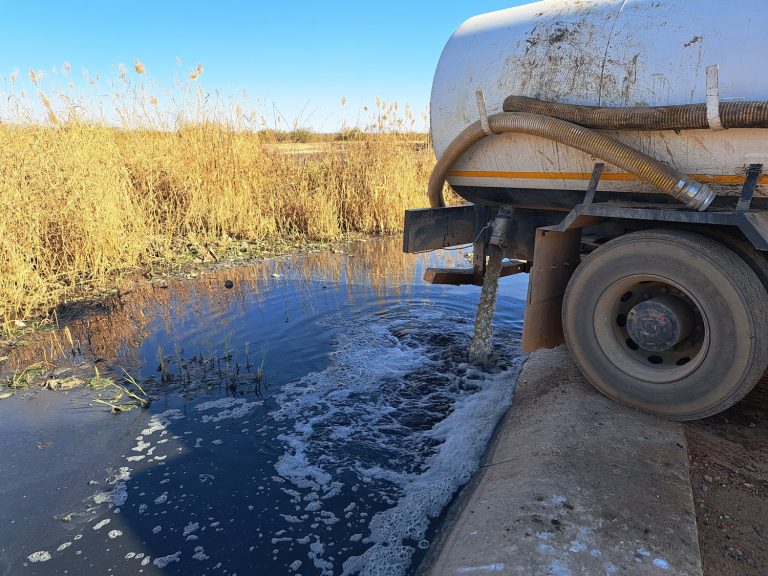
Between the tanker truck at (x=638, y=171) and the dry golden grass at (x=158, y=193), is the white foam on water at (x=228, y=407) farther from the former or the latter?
the dry golden grass at (x=158, y=193)

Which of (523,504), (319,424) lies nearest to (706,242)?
(523,504)

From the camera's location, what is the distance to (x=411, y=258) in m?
8.55

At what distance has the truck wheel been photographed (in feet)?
8.08

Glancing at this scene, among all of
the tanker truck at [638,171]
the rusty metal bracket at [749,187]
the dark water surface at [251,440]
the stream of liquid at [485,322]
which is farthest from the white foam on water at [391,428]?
the rusty metal bracket at [749,187]

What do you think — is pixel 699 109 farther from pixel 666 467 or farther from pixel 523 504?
pixel 523 504

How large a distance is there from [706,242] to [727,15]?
110cm

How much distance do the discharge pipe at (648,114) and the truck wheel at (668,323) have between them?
0.56 metres

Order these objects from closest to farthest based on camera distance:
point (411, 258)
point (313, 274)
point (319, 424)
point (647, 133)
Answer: point (647, 133) < point (319, 424) < point (313, 274) < point (411, 258)

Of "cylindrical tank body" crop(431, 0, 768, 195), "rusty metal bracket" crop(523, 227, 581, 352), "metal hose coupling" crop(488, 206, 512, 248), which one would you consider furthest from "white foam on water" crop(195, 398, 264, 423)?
"cylindrical tank body" crop(431, 0, 768, 195)

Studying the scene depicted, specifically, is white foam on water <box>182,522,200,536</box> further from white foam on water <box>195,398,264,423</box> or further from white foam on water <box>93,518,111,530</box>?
white foam on water <box>195,398,264,423</box>

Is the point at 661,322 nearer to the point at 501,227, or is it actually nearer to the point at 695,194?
the point at 695,194

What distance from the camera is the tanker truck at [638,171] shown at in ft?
8.10

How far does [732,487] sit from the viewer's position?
2.29m

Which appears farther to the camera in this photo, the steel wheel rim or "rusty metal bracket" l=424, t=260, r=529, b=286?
"rusty metal bracket" l=424, t=260, r=529, b=286
